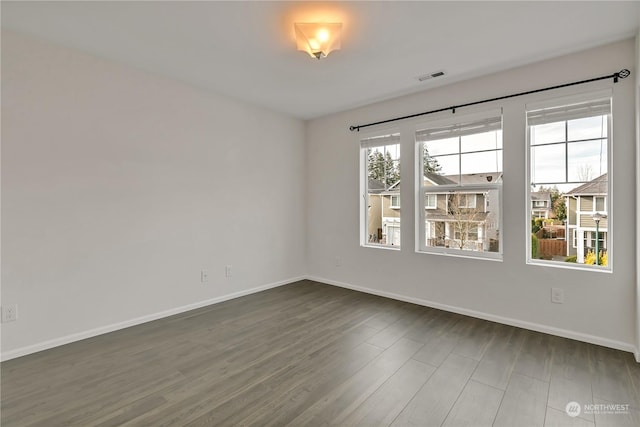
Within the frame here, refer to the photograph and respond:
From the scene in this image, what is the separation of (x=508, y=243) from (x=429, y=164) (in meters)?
1.27

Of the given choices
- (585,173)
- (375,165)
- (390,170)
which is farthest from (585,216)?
(375,165)

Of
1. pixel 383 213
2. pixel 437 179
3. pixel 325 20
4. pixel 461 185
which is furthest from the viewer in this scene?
pixel 383 213

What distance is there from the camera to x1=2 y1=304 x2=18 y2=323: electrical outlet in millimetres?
2445

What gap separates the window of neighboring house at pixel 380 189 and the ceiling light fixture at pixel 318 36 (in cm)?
191

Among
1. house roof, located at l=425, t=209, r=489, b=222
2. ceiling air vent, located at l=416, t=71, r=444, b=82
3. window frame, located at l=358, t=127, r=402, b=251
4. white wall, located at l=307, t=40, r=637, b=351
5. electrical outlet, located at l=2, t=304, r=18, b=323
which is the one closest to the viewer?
electrical outlet, located at l=2, t=304, r=18, b=323

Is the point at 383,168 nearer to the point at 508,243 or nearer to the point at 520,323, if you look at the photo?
the point at 508,243

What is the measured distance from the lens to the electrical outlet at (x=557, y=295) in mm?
2861

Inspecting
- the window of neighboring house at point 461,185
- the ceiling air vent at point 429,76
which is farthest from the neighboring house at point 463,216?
the ceiling air vent at point 429,76

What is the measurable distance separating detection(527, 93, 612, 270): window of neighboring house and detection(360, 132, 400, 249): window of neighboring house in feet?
4.97

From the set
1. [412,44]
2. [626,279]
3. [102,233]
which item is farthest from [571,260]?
[102,233]

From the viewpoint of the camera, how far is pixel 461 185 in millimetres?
3572

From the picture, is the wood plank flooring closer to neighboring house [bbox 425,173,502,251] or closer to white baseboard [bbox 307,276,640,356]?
white baseboard [bbox 307,276,640,356]

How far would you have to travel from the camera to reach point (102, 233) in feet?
9.64

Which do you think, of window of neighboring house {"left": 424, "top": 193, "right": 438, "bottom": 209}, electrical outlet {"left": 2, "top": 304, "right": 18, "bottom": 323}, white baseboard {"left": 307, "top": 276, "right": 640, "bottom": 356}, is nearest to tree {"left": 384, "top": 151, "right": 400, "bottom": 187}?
window of neighboring house {"left": 424, "top": 193, "right": 438, "bottom": 209}
